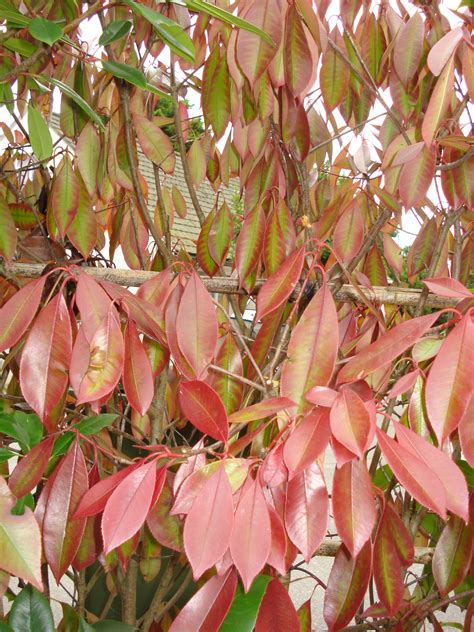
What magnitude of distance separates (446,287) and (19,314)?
0.42m

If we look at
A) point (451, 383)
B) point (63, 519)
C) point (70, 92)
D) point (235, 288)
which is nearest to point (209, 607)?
point (63, 519)

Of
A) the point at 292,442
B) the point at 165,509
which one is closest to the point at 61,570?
the point at 165,509

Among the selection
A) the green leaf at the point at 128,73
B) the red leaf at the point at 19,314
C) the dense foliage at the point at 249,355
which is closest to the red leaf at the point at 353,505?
the dense foliage at the point at 249,355

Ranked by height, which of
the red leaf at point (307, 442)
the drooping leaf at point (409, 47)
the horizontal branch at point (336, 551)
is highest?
the drooping leaf at point (409, 47)

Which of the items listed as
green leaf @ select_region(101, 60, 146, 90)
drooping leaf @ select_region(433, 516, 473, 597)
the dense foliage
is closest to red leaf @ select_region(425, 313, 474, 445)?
the dense foliage

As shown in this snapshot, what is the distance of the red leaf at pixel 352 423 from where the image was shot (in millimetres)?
441

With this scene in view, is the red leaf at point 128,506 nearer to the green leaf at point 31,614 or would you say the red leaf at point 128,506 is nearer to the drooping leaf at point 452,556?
the green leaf at point 31,614

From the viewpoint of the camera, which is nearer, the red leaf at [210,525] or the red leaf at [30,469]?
the red leaf at [210,525]

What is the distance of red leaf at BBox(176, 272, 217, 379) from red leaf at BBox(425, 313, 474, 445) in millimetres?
238

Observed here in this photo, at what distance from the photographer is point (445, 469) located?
18.7 inches

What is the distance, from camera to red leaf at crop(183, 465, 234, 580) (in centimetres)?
44

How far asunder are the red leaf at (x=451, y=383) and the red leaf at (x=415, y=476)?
0.03 meters

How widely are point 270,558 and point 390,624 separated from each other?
546 millimetres

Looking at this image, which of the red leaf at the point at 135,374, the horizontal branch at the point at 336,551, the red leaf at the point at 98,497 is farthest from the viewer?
the horizontal branch at the point at 336,551
